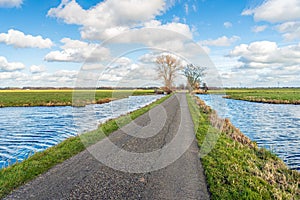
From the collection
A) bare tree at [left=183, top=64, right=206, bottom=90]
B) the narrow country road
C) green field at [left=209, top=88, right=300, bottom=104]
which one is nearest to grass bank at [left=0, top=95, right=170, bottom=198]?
the narrow country road

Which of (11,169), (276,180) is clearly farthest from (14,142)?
(276,180)

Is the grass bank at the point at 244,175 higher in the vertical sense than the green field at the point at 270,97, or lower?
higher

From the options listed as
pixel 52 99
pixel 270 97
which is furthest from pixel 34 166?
pixel 270 97

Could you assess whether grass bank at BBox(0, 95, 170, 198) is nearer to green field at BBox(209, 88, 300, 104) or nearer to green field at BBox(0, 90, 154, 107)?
green field at BBox(0, 90, 154, 107)

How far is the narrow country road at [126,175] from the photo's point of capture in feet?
19.5

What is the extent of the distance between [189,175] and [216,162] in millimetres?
1747

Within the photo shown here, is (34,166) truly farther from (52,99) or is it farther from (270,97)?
(270,97)

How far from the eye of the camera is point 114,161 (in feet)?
28.1

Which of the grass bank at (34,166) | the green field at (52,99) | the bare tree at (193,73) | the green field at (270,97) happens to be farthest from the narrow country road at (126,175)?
the bare tree at (193,73)

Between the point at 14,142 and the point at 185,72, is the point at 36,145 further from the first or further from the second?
the point at 185,72

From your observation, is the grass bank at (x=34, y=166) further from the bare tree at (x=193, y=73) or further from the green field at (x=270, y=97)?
the bare tree at (x=193, y=73)

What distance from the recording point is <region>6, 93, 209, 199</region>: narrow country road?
5934 millimetres

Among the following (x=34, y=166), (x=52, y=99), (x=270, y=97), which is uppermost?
(x=34, y=166)

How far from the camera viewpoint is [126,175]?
7195 millimetres
